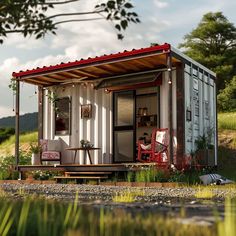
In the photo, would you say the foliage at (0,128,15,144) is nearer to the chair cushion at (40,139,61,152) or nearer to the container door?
the chair cushion at (40,139,61,152)

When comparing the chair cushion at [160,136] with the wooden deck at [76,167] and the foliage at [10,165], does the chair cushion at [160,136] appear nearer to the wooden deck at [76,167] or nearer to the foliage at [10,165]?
the wooden deck at [76,167]

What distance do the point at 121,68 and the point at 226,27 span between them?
1887cm

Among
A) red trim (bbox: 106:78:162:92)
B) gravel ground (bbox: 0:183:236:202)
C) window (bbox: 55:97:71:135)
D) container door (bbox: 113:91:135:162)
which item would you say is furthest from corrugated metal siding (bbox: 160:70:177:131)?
gravel ground (bbox: 0:183:236:202)

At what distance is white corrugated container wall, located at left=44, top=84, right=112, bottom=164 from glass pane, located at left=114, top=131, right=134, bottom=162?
8.1 inches

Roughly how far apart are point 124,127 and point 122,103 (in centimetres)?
68

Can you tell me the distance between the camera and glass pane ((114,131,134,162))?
41.9 feet

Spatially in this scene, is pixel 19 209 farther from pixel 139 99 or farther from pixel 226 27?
pixel 226 27

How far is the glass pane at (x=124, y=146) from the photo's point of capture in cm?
1277

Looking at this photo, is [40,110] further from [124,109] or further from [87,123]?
[124,109]

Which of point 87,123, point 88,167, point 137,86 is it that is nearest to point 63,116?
point 87,123

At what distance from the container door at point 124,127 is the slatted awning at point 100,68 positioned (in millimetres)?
707

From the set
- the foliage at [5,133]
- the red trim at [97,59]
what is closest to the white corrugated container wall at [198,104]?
the red trim at [97,59]

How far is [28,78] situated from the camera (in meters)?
12.9

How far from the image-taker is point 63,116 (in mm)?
13875
